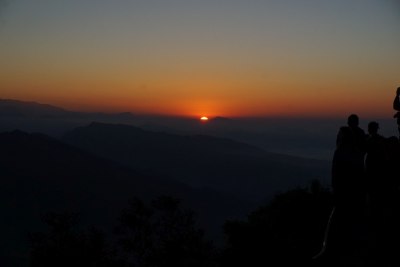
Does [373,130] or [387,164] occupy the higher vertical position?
[373,130]

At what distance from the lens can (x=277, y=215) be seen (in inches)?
980

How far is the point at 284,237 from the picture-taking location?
55.0ft

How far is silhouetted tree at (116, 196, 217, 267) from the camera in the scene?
2817cm

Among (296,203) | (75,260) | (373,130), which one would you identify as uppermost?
(373,130)

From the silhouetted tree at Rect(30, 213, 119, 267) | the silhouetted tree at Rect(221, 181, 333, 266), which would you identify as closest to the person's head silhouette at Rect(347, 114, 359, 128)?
the silhouetted tree at Rect(221, 181, 333, 266)

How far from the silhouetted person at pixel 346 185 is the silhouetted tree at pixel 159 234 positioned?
59.2ft

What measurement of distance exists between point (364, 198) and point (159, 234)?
21011 mm

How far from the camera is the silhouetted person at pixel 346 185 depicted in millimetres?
9625

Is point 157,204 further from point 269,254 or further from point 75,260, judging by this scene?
point 269,254

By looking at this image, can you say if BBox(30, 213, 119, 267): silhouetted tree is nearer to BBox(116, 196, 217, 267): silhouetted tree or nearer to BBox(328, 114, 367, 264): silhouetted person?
BBox(116, 196, 217, 267): silhouetted tree

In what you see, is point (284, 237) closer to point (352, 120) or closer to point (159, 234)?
point (352, 120)

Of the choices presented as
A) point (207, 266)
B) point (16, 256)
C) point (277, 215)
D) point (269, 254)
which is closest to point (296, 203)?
point (277, 215)

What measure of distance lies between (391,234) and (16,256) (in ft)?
411

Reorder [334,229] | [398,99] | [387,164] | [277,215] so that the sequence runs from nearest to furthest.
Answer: [334,229] → [387,164] → [398,99] → [277,215]
